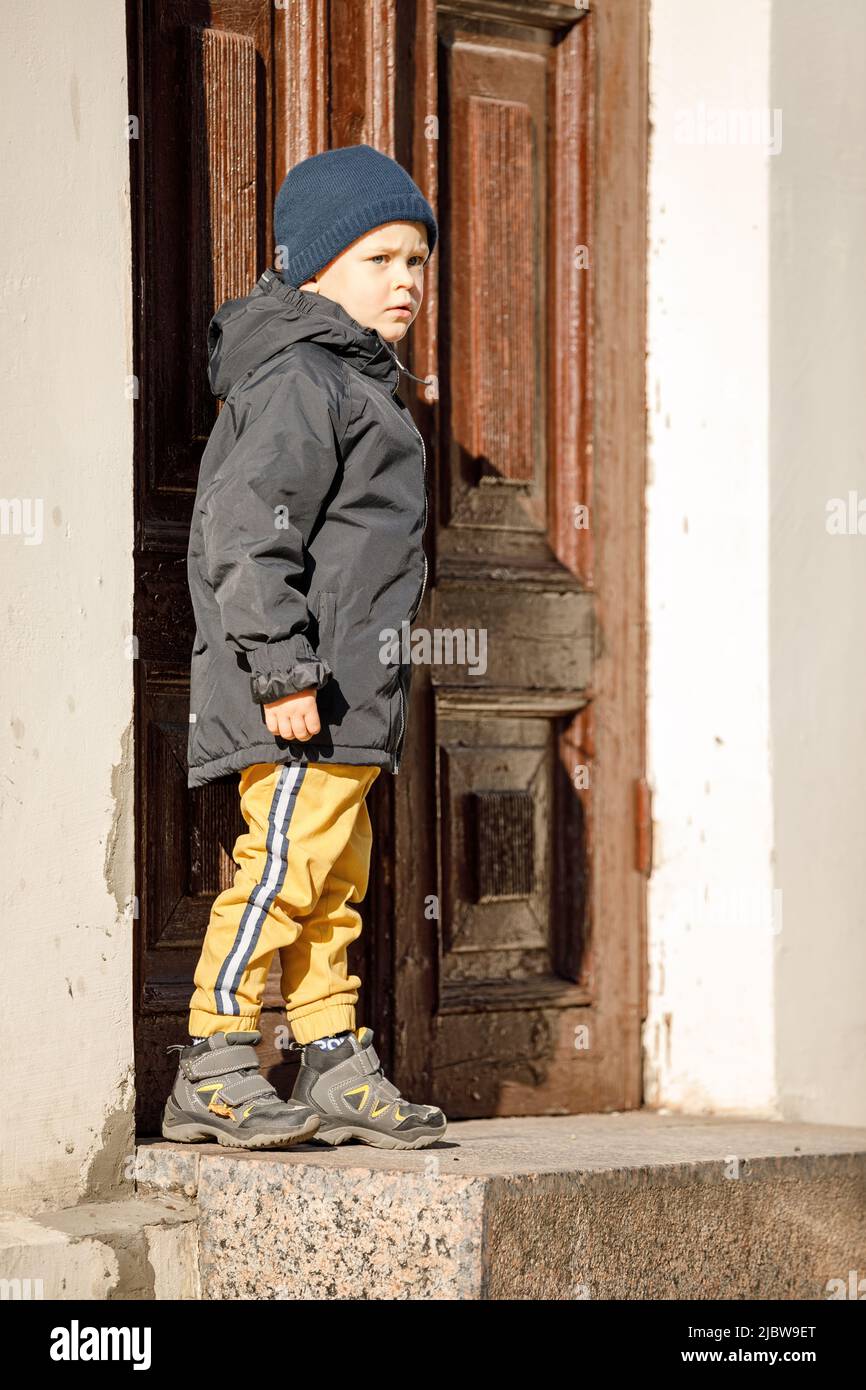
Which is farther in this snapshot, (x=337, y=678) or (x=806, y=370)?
(x=806, y=370)

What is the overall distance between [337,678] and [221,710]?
20 cm

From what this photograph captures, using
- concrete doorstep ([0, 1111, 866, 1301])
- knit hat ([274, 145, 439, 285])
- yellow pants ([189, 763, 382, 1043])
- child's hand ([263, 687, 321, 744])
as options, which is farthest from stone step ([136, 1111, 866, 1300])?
knit hat ([274, 145, 439, 285])

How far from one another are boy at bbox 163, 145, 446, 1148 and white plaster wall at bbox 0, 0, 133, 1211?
160mm

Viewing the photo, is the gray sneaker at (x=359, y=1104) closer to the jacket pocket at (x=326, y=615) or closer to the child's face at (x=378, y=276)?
the jacket pocket at (x=326, y=615)

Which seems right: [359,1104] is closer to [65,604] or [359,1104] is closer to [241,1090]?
[241,1090]

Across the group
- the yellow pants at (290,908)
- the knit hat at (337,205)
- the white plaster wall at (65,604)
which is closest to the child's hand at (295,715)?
the yellow pants at (290,908)

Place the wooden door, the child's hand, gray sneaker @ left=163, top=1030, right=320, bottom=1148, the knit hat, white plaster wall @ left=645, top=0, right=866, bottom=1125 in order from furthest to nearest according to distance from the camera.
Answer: white plaster wall @ left=645, top=0, right=866, bottom=1125
the wooden door
the knit hat
gray sneaker @ left=163, top=1030, right=320, bottom=1148
the child's hand

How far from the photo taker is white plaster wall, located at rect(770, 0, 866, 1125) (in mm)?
3811

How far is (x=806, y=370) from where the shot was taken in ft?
12.7

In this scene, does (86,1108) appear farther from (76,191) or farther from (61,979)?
(76,191)

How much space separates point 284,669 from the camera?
283 centimetres

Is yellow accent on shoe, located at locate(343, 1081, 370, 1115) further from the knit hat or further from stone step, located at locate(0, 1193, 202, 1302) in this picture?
the knit hat

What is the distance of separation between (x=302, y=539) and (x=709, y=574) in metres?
1.25
